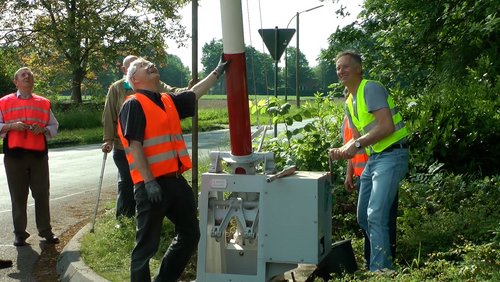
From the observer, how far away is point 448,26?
1035 cm

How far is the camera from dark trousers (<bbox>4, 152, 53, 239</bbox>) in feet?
26.0

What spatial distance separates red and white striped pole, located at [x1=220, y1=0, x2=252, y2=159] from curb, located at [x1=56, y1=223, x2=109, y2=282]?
1.61m

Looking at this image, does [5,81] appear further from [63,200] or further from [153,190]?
[153,190]

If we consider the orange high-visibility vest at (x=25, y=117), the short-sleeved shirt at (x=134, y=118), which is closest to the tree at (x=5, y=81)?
the orange high-visibility vest at (x=25, y=117)

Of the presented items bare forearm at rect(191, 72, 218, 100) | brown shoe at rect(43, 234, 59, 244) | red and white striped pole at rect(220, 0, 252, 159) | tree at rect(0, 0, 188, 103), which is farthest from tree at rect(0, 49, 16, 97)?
red and white striped pole at rect(220, 0, 252, 159)

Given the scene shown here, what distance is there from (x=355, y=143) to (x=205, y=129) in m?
29.6

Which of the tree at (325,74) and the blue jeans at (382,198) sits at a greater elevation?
the tree at (325,74)

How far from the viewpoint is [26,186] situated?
805 cm

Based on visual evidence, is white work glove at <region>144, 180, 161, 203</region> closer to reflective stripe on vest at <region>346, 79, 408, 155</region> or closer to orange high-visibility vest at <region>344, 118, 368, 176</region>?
reflective stripe on vest at <region>346, 79, 408, 155</region>

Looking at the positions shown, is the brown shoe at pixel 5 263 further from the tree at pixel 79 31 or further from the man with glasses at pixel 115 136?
the tree at pixel 79 31

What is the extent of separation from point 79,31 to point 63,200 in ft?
92.2

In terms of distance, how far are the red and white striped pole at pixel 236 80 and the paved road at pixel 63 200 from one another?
2.48 metres

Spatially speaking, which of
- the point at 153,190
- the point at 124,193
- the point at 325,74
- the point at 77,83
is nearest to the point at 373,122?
the point at 153,190

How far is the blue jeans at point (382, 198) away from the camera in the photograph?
5273 millimetres
